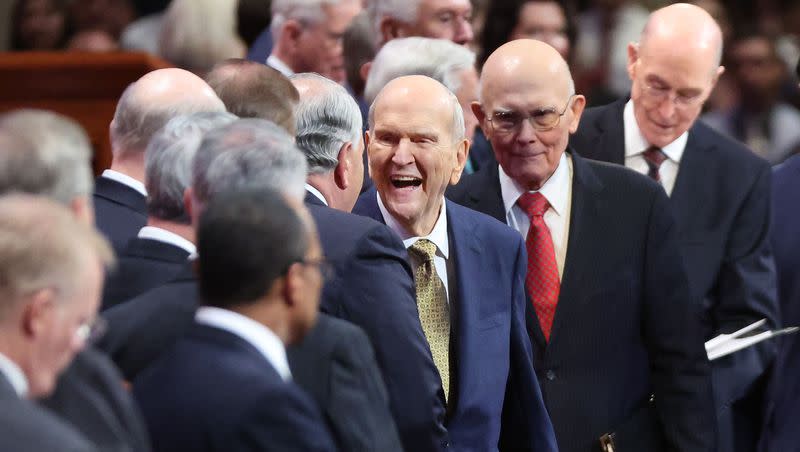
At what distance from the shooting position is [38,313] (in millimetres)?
2508

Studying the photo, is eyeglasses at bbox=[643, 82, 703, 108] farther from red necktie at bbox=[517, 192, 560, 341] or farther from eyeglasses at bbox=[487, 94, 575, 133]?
red necktie at bbox=[517, 192, 560, 341]

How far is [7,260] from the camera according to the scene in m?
2.47

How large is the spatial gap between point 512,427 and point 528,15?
316 cm

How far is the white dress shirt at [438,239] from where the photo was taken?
13.5 feet

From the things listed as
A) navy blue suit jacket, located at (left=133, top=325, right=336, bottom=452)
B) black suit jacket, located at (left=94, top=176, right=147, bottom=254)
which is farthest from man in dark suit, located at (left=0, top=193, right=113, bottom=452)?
black suit jacket, located at (left=94, top=176, right=147, bottom=254)

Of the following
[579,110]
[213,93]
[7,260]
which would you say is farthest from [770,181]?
[7,260]

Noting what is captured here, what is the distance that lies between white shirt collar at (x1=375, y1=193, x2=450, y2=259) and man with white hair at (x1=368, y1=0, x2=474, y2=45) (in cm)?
199

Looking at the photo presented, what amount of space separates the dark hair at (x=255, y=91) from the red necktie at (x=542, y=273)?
0.93m

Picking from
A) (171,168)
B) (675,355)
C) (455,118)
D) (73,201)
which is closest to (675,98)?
(675,355)

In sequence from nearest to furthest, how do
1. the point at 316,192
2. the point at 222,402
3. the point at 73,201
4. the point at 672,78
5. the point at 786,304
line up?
the point at 222,402 < the point at 73,201 < the point at 316,192 < the point at 672,78 < the point at 786,304

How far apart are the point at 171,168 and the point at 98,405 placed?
932 mm

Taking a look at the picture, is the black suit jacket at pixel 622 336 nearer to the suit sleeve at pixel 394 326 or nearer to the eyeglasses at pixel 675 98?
the eyeglasses at pixel 675 98

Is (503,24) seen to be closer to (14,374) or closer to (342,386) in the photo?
(342,386)

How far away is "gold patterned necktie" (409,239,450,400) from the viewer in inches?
158
